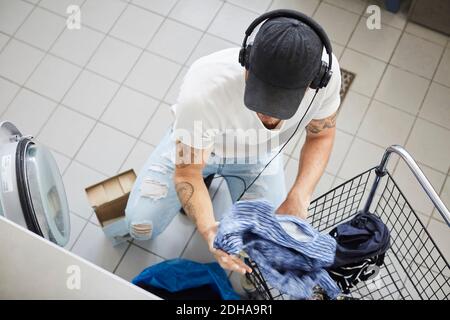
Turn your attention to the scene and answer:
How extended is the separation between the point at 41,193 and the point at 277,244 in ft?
2.42

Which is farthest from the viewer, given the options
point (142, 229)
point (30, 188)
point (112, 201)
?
point (112, 201)

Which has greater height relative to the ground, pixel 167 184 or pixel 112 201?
pixel 167 184

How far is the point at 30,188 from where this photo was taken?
137 centimetres

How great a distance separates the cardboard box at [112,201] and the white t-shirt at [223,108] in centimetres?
61

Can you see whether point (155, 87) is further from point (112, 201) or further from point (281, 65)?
point (281, 65)

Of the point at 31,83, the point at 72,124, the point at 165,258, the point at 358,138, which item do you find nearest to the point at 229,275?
the point at 165,258

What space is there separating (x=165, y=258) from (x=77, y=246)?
0.38m

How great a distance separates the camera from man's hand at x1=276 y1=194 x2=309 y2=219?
4.88 feet

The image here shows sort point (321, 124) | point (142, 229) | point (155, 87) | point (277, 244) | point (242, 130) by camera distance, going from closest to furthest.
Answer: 1. point (277, 244)
2. point (242, 130)
3. point (321, 124)
4. point (142, 229)
5. point (155, 87)

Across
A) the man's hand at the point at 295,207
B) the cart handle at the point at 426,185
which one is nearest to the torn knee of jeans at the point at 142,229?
the man's hand at the point at 295,207

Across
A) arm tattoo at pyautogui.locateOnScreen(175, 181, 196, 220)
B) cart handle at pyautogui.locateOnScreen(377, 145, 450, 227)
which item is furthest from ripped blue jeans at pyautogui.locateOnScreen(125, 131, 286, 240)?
cart handle at pyautogui.locateOnScreen(377, 145, 450, 227)

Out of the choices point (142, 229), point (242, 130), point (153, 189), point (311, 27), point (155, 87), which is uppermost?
point (311, 27)

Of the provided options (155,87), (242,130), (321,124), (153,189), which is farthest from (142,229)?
(155,87)

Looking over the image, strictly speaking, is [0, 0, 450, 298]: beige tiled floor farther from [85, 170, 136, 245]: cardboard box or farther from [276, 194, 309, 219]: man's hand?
[276, 194, 309, 219]: man's hand
